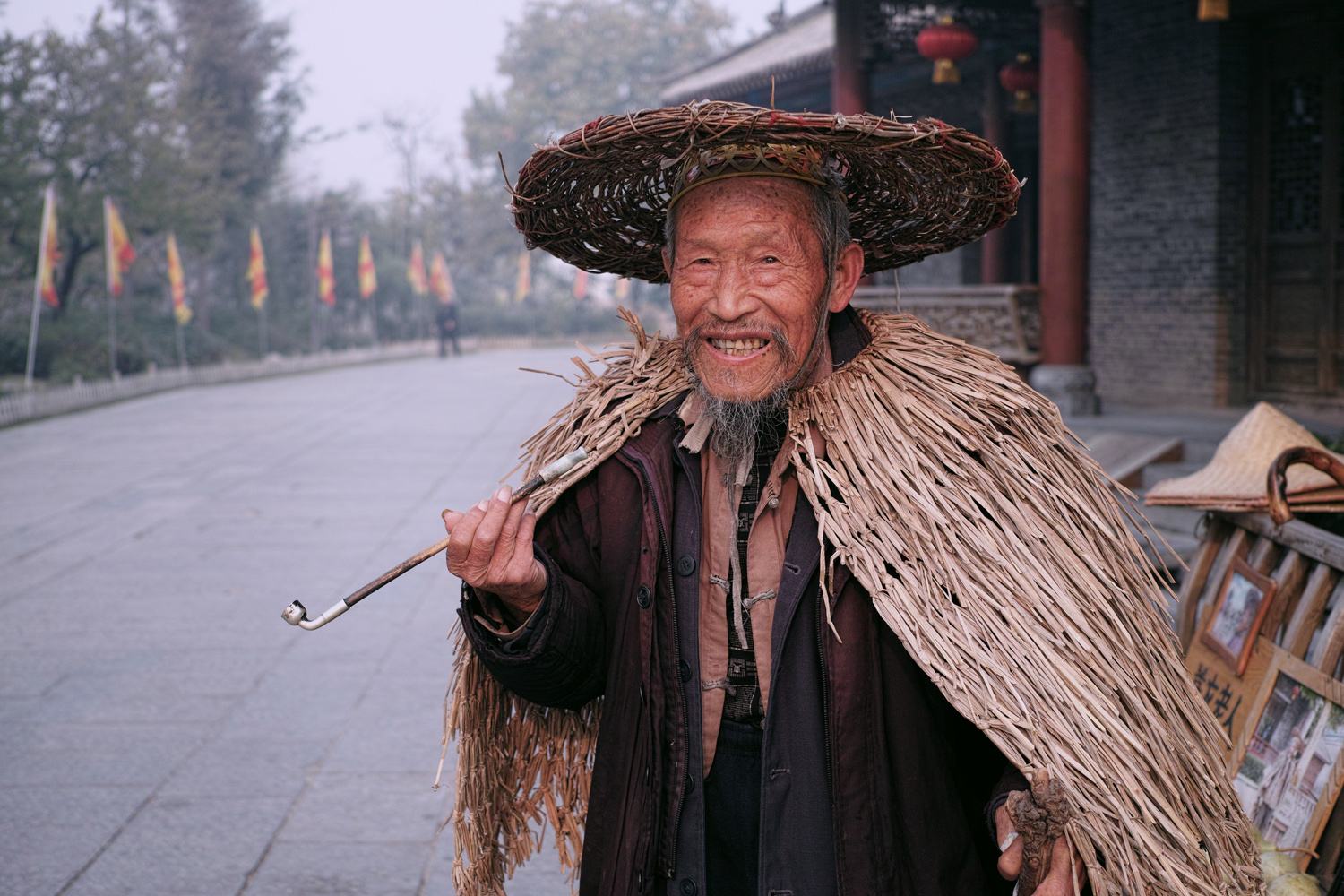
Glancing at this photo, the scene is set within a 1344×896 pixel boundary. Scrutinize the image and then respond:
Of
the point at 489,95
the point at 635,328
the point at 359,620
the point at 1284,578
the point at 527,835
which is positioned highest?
the point at 489,95

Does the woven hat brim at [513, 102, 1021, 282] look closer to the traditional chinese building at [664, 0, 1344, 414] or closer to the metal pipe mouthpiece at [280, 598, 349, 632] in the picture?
the metal pipe mouthpiece at [280, 598, 349, 632]

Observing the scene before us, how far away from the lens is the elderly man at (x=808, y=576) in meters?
2.06

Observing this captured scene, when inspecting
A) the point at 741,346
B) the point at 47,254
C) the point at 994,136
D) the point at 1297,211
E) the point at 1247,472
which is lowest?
the point at 1247,472

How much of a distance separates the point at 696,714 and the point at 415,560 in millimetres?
541

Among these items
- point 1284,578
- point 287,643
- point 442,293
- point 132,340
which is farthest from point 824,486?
point 442,293

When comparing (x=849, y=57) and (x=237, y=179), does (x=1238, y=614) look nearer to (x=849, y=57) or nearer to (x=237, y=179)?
(x=849, y=57)

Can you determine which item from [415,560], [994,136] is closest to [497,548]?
[415,560]

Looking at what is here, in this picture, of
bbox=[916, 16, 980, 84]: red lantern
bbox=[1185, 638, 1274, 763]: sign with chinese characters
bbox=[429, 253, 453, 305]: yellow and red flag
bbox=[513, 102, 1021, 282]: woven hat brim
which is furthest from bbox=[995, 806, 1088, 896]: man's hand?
bbox=[429, 253, 453, 305]: yellow and red flag

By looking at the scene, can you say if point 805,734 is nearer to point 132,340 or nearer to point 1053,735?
point 1053,735

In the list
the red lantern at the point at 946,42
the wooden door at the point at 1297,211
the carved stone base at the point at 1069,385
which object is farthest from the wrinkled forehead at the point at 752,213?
the red lantern at the point at 946,42

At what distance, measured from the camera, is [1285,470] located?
11.2ft

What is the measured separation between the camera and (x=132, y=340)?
93.9 feet

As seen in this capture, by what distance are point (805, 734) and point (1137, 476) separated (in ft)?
22.5

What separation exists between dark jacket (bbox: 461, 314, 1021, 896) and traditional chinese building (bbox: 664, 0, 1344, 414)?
692 cm
